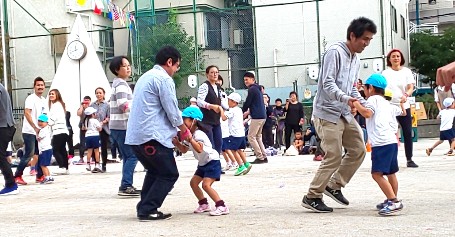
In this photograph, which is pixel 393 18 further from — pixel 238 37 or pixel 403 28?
pixel 238 37

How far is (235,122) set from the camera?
45.8 feet

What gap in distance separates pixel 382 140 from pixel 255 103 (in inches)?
311

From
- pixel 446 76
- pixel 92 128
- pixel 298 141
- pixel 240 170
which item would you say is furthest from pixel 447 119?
pixel 446 76

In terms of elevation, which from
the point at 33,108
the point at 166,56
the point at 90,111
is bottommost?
the point at 90,111

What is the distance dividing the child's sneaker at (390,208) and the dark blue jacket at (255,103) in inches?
322

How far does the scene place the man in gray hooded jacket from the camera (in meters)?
7.11

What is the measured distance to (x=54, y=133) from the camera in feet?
46.5

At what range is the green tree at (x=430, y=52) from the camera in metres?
42.2

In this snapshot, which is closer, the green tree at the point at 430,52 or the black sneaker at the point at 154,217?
the black sneaker at the point at 154,217

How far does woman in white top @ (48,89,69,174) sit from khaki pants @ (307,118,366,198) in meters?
7.57

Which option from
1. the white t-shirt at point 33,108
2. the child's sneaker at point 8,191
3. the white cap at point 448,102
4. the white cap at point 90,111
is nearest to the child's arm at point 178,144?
the child's sneaker at point 8,191

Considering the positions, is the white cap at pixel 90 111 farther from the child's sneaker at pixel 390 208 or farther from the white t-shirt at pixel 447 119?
the child's sneaker at pixel 390 208

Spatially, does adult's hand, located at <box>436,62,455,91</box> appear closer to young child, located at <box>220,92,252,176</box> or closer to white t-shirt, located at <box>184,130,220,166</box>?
white t-shirt, located at <box>184,130,220,166</box>

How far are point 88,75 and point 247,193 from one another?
16.8m
